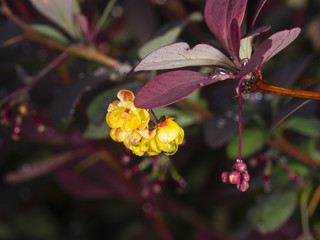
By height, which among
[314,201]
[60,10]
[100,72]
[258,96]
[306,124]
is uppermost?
[60,10]

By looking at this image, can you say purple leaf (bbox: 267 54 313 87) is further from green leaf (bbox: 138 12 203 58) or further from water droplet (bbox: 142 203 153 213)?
water droplet (bbox: 142 203 153 213)

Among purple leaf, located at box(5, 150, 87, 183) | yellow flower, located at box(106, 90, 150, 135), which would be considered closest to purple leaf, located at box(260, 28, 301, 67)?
yellow flower, located at box(106, 90, 150, 135)

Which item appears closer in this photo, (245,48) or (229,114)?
(245,48)

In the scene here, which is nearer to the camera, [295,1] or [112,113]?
[112,113]

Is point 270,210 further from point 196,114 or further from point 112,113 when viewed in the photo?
point 112,113

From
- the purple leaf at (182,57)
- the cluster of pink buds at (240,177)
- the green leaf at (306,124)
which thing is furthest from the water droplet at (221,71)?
the green leaf at (306,124)

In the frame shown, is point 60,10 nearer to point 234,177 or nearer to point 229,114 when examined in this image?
point 229,114

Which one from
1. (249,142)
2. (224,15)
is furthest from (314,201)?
(224,15)

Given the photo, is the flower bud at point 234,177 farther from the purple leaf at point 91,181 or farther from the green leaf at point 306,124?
the purple leaf at point 91,181

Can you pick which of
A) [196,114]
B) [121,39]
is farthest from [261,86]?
[121,39]
